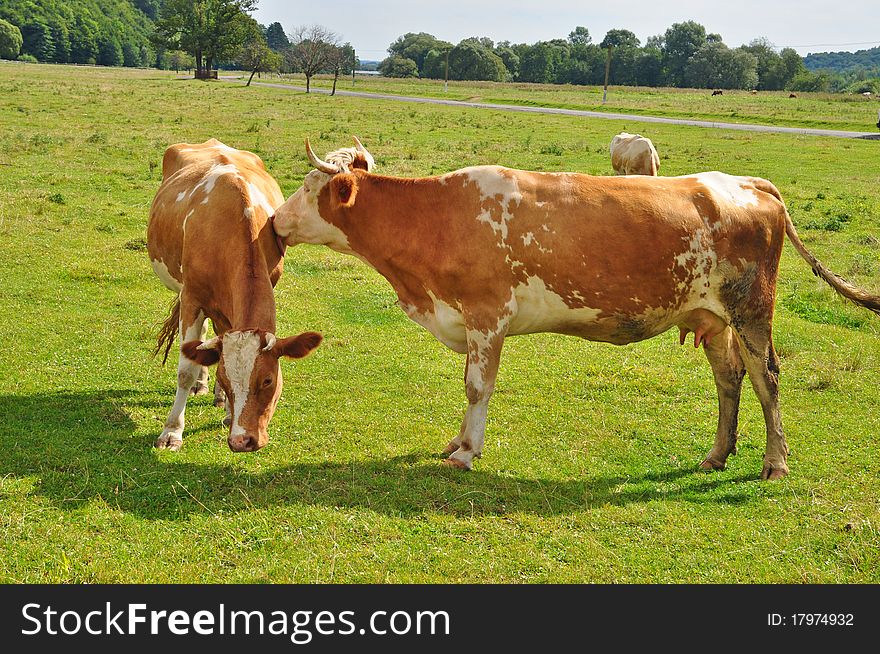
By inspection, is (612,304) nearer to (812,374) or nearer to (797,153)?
(812,374)

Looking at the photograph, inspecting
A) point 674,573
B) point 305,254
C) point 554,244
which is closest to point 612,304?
point 554,244

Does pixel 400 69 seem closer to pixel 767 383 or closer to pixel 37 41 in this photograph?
pixel 37 41

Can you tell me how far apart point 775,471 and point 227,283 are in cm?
477

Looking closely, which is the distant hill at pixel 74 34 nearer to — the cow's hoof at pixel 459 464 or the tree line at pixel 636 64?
the tree line at pixel 636 64

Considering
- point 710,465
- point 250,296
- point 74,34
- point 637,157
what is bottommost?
point 710,465

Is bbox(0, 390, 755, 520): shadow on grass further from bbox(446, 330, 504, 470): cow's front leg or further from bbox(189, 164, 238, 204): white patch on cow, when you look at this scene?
bbox(189, 164, 238, 204): white patch on cow

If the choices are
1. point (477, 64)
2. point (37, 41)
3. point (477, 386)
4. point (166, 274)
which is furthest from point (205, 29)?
point (477, 386)

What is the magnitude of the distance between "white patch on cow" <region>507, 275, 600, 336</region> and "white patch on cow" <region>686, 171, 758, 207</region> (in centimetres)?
139

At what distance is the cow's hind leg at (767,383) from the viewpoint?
6.68 meters

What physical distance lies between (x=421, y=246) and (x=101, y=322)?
208 inches

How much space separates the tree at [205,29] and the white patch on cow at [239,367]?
83093 mm

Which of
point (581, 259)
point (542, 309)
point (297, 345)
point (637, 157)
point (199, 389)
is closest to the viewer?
point (297, 345)

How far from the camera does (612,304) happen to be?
21.5ft

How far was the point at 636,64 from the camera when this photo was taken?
118 m
